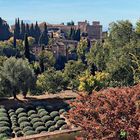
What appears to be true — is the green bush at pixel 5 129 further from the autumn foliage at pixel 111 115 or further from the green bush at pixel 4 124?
the autumn foliage at pixel 111 115

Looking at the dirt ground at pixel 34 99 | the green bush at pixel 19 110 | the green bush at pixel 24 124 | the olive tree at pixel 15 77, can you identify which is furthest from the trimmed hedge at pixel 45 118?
the olive tree at pixel 15 77

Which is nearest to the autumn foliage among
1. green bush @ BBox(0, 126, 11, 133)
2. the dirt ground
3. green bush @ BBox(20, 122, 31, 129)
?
green bush @ BBox(0, 126, 11, 133)

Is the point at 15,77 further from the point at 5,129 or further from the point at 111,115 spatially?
the point at 111,115

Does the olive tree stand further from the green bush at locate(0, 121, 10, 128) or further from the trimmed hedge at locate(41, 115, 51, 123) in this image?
the green bush at locate(0, 121, 10, 128)

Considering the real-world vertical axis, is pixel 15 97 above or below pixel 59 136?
below

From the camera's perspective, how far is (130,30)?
4944 cm

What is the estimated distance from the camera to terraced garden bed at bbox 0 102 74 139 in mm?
34537

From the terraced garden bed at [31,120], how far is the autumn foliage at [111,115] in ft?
61.9

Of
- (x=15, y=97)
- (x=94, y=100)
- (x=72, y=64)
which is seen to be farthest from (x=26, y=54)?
(x=94, y=100)

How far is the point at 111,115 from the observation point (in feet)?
43.3

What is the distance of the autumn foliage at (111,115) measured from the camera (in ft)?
42.1

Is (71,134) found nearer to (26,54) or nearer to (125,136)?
(125,136)

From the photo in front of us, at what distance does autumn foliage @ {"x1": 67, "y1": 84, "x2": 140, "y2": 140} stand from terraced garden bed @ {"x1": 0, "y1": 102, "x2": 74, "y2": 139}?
18861mm

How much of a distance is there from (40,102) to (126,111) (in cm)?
3306
